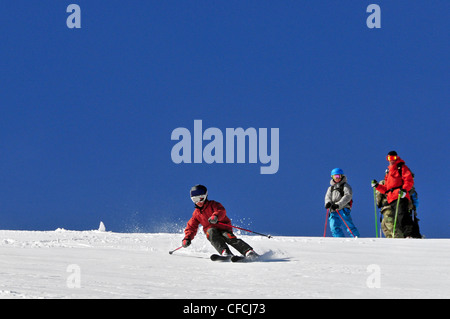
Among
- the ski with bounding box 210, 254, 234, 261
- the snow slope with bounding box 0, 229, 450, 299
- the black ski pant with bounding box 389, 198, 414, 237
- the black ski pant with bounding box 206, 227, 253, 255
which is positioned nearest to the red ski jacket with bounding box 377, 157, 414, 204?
the black ski pant with bounding box 389, 198, 414, 237

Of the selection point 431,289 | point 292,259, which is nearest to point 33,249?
point 292,259

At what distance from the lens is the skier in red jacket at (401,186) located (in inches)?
476

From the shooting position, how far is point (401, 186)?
12266 mm

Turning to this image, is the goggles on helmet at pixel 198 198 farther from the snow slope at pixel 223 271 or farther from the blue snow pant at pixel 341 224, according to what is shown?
the blue snow pant at pixel 341 224

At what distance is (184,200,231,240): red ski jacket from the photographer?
773cm

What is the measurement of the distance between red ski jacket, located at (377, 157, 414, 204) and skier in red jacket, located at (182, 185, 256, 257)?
19.3ft

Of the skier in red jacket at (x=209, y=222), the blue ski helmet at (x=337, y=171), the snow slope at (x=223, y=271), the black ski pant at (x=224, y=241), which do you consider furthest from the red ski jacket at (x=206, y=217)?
the blue ski helmet at (x=337, y=171)

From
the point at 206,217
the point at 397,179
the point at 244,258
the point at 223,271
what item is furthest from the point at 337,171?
the point at 223,271

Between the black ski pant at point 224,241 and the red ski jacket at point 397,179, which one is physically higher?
the red ski jacket at point 397,179

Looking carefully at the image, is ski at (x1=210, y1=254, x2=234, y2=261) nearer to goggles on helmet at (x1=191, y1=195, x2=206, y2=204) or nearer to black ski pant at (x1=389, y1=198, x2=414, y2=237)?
goggles on helmet at (x1=191, y1=195, x2=206, y2=204)

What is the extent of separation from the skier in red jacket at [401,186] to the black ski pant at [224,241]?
239 inches
